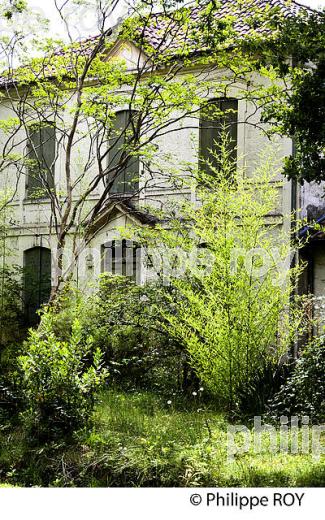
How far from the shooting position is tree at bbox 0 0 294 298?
5.93 metres

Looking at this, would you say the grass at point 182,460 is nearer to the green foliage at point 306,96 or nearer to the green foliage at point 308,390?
the green foliage at point 308,390

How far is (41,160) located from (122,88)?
4.17 ft

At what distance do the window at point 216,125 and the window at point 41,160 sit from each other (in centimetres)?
170

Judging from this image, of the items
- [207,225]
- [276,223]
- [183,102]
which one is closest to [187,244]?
[207,225]

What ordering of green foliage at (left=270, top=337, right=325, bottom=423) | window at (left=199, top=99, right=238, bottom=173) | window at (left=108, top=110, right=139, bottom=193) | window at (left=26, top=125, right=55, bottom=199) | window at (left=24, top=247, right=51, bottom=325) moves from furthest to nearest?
window at (left=26, top=125, right=55, bottom=199)
window at (left=24, top=247, right=51, bottom=325)
window at (left=108, top=110, right=139, bottom=193)
window at (left=199, top=99, right=238, bottom=173)
green foliage at (left=270, top=337, right=325, bottom=423)

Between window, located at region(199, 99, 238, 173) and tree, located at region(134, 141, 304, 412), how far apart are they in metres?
0.37

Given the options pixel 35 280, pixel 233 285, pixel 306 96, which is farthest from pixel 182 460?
pixel 35 280

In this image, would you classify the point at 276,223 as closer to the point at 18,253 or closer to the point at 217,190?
the point at 217,190

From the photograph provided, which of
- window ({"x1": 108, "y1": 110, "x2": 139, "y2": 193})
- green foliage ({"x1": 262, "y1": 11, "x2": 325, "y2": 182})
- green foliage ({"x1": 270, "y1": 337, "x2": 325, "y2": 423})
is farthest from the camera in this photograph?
window ({"x1": 108, "y1": 110, "x2": 139, "y2": 193})

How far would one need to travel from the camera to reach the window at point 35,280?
6.94m

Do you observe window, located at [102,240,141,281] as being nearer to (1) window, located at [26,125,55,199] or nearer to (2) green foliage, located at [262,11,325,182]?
(1) window, located at [26,125,55,199]

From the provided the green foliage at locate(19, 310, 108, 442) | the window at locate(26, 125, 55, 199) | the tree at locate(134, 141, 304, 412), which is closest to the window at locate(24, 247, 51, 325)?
the window at locate(26, 125, 55, 199)

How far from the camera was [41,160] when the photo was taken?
731cm

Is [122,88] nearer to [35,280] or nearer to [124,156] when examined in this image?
[124,156]
